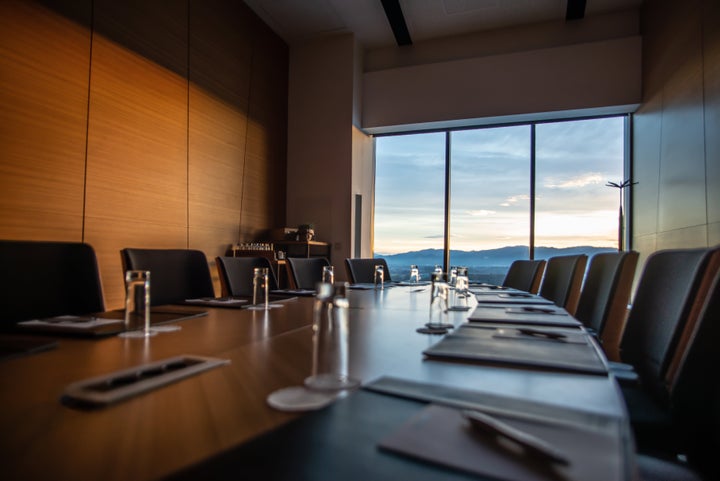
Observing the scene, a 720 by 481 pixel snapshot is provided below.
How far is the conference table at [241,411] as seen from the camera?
1.57 ft

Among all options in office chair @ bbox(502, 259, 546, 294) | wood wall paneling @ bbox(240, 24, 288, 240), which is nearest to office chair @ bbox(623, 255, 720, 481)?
office chair @ bbox(502, 259, 546, 294)

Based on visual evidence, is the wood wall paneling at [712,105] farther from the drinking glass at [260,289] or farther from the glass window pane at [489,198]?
the drinking glass at [260,289]

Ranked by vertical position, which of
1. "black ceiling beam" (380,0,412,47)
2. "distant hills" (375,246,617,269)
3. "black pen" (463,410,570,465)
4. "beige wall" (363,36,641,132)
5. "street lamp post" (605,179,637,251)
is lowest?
"black pen" (463,410,570,465)

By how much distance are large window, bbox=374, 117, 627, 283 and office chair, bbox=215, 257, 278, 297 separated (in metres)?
3.33

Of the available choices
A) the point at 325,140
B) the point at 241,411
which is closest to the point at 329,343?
the point at 241,411

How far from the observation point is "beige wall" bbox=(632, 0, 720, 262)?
12.6 ft

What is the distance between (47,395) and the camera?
712 mm

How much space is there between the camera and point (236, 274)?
2.71 m

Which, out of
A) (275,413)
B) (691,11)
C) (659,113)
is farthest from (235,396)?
(659,113)

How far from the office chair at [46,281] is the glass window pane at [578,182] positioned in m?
5.74

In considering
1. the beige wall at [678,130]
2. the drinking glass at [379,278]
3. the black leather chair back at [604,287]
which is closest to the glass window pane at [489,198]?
the beige wall at [678,130]

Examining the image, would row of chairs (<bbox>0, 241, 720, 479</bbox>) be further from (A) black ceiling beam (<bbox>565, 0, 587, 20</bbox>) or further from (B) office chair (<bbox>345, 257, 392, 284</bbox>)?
(A) black ceiling beam (<bbox>565, 0, 587, 20</bbox>)

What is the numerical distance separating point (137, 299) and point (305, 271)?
2.12 metres

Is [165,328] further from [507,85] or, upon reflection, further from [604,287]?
[507,85]
